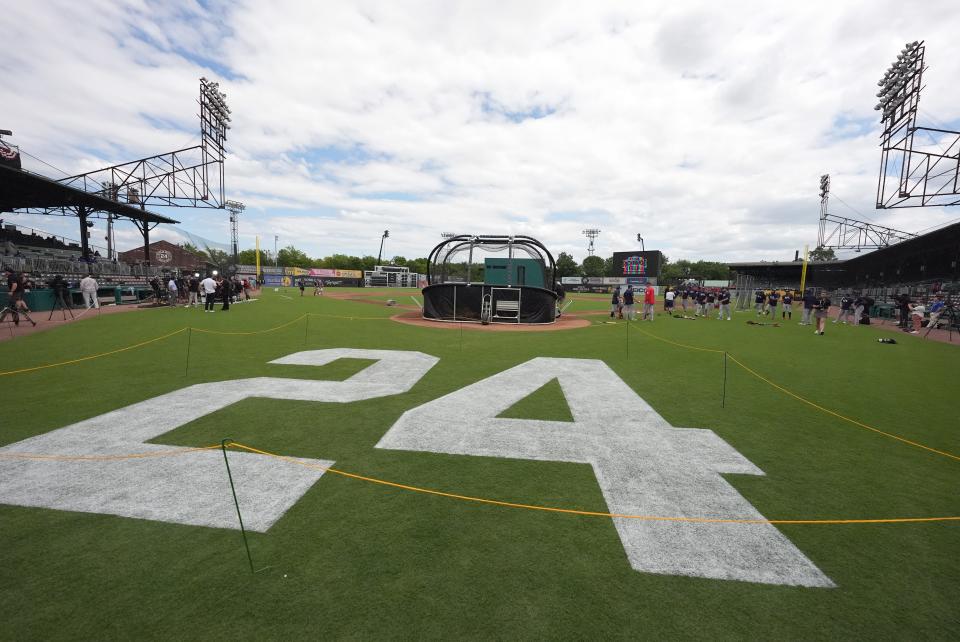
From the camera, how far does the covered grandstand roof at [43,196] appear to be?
88.4 feet

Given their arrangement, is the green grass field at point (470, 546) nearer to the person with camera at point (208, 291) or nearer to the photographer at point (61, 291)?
the person with camera at point (208, 291)

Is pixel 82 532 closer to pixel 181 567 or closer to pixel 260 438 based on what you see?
pixel 181 567

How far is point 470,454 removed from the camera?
4.93 metres

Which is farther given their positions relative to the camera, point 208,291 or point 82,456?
point 208,291

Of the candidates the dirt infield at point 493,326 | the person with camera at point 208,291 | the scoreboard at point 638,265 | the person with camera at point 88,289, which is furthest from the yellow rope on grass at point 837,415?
the scoreboard at point 638,265

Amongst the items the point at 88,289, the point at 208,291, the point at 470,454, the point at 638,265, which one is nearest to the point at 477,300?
the point at 208,291

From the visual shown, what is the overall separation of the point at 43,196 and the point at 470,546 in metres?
46.9

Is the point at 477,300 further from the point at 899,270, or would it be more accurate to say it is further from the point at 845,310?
the point at 899,270

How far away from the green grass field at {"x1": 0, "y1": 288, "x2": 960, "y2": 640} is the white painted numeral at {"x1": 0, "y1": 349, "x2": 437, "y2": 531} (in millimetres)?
168

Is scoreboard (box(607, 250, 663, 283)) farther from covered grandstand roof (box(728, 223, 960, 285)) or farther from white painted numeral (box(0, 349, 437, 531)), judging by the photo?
white painted numeral (box(0, 349, 437, 531))

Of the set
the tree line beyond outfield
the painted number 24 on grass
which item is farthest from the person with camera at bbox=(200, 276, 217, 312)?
the tree line beyond outfield

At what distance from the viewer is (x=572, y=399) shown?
7.32 metres

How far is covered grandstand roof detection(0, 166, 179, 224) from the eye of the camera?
26.9 meters

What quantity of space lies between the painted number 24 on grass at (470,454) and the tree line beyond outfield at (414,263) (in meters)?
113
